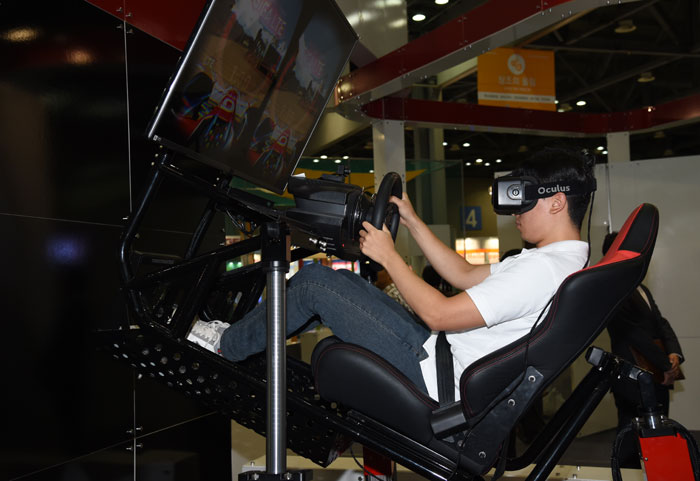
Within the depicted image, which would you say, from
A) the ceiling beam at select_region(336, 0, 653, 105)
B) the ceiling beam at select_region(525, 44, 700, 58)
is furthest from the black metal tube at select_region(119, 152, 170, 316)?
the ceiling beam at select_region(525, 44, 700, 58)

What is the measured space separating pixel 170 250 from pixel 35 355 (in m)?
0.88

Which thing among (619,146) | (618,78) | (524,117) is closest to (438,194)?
(524,117)

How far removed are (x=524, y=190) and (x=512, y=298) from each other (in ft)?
1.31

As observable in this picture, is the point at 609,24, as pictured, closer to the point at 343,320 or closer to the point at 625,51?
the point at 625,51

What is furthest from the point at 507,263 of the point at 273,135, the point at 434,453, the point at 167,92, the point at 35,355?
the point at 35,355

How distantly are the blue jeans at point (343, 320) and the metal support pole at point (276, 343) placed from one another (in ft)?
0.74

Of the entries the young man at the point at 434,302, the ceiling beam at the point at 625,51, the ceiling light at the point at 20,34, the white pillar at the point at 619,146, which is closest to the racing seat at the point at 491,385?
the young man at the point at 434,302

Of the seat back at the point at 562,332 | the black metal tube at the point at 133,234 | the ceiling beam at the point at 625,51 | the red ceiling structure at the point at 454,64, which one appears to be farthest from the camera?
the ceiling beam at the point at 625,51

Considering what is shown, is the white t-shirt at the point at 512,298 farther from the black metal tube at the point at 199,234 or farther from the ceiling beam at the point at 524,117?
the ceiling beam at the point at 524,117

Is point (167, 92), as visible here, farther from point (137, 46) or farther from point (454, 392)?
point (454, 392)

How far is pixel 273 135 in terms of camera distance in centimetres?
224

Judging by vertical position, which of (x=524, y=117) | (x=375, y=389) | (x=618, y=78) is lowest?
(x=375, y=389)

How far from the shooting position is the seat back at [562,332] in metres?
1.61

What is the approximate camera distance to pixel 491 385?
169cm
